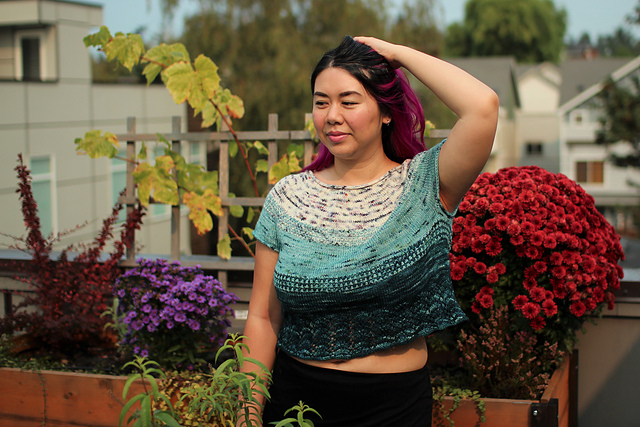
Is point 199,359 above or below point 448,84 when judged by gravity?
below

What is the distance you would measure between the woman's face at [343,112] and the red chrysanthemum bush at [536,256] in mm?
1146

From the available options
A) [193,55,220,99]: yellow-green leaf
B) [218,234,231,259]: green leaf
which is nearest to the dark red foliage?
[218,234,231,259]: green leaf

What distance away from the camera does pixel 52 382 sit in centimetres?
296

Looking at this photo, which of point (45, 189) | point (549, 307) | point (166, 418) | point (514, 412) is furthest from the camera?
point (45, 189)

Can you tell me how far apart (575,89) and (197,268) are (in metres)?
45.2

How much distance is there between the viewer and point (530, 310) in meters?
2.74

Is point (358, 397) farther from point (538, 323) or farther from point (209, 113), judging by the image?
point (209, 113)

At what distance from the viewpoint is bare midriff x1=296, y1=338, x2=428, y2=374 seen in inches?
72.3

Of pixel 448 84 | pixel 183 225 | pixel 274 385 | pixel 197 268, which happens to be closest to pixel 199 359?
pixel 197 268

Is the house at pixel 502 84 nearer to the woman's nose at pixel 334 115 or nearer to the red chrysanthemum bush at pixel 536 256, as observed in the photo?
the red chrysanthemum bush at pixel 536 256

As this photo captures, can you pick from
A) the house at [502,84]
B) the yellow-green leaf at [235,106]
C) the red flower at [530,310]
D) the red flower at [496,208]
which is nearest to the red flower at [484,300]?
the red flower at [530,310]

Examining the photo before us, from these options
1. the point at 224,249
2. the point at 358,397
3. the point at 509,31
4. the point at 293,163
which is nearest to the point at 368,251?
the point at 358,397

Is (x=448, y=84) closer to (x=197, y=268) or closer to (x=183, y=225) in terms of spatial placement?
(x=197, y=268)

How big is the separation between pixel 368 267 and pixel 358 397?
13.9 inches
